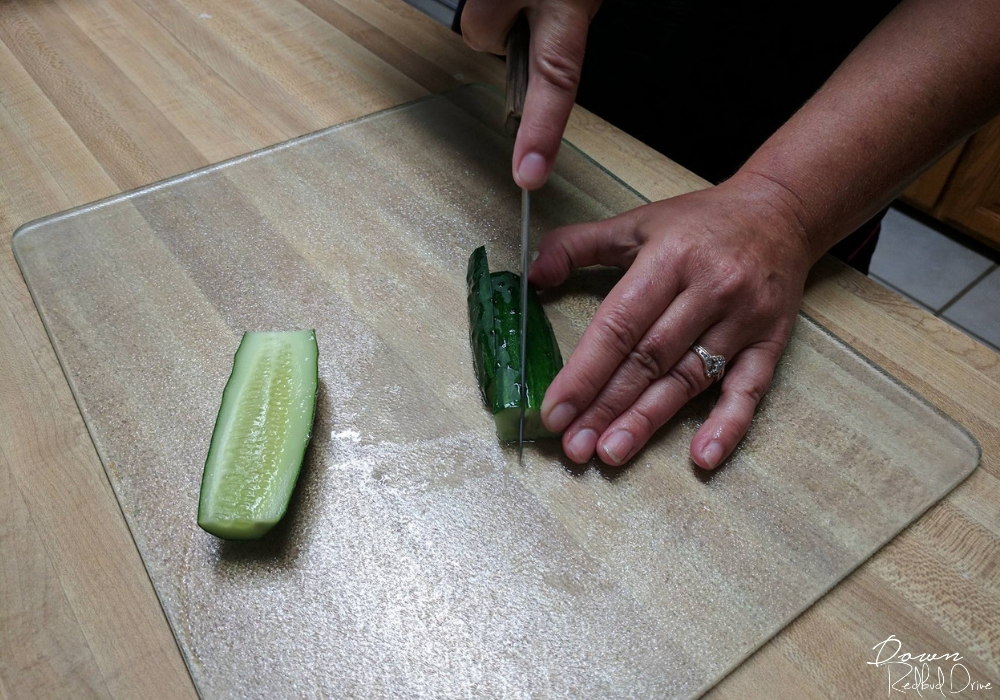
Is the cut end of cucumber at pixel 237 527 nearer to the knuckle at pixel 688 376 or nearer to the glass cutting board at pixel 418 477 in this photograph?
the glass cutting board at pixel 418 477

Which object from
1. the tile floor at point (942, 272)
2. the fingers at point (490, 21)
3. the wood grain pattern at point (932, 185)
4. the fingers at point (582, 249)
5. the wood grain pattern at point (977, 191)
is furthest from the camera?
the tile floor at point (942, 272)

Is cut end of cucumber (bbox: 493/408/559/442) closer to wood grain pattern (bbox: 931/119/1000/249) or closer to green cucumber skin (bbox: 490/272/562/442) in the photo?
green cucumber skin (bbox: 490/272/562/442)

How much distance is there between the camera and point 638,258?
126 cm

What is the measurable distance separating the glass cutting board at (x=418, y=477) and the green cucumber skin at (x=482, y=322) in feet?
0.13

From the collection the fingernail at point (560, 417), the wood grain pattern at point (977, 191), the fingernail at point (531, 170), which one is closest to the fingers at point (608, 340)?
the fingernail at point (560, 417)

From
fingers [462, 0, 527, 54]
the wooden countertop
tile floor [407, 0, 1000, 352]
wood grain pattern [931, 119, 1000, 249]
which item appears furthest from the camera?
tile floor [407, 0, 1000, 352]

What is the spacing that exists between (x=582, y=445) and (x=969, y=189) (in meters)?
2.89

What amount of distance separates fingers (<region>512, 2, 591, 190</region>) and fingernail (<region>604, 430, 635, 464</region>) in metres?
0.43

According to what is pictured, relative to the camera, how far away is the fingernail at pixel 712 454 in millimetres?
1129

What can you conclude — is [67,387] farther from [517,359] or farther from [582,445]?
[582,445]

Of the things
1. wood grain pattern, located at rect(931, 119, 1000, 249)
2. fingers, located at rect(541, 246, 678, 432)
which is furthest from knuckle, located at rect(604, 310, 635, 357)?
wood grain pattern, located at rect(931, 119, 1000, 249)

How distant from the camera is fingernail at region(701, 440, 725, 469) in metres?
1.13

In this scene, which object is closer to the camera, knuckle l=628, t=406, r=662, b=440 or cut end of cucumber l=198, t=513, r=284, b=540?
cut end of cucumber l=198, t=513, r=284, b=540

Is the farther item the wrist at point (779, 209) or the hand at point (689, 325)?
the wrist at point (779, 209)
